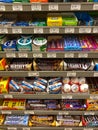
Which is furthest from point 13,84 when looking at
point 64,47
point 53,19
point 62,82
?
point 53,19

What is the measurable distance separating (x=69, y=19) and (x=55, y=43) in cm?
35

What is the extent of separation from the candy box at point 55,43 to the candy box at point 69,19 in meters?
0.28

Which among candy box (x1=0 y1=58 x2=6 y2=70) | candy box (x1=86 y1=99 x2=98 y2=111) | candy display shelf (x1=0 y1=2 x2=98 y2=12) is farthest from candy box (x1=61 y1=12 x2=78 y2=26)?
candy box (x1=86 y1=99 x2=98 y2=111)

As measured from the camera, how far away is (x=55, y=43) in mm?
2188

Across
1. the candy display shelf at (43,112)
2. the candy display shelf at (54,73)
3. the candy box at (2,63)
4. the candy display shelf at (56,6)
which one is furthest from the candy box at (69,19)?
the candy display shelf at (43,112)

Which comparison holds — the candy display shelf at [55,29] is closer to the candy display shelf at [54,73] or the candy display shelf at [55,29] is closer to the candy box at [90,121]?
the candy display shelf at [54,73]

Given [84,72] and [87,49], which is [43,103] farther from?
[87,49]

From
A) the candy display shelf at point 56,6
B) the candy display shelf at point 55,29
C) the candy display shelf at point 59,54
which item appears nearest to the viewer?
the candy display shelf at point 56,6

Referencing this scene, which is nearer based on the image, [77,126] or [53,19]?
[53,19]

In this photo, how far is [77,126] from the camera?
2.45 m

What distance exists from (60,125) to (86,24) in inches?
53.9

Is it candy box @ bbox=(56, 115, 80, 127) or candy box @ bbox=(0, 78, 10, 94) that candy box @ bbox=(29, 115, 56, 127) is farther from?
candy box @ bbox=(0, 78, 10, 94)

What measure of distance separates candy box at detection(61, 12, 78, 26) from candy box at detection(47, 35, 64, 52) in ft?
0.91

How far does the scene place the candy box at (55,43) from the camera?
2.05 m
